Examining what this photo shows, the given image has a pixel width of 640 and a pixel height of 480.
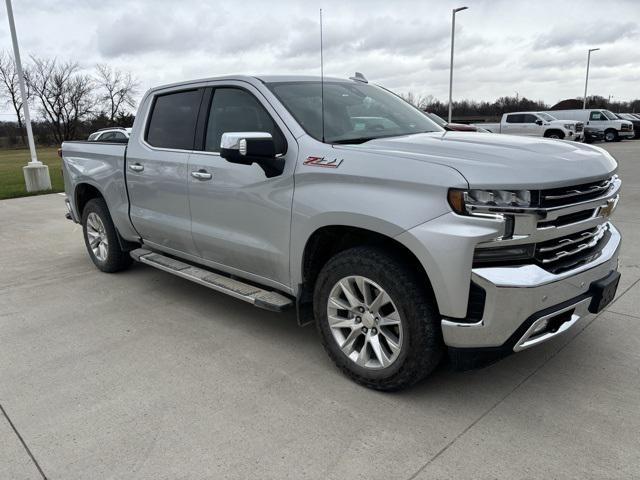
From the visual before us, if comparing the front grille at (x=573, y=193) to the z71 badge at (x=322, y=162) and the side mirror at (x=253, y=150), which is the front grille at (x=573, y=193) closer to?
the z71 badge at (x=322, y=162)

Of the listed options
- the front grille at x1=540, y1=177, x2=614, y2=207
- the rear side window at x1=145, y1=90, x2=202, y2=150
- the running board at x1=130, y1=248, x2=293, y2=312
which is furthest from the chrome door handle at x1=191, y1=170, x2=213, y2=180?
the front grille at x1=540, y1=177, x2=614, y2=207

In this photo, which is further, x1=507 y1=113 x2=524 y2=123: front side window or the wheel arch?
x1=507 y1=113 x2=524 y2=123: front side window

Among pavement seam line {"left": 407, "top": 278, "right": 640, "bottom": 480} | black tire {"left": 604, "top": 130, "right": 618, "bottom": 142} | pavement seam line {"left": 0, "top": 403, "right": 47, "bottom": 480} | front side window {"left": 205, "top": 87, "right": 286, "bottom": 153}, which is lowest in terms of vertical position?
black tire {"left": 604, "top": 130, "right": 618, "bottom": 142}

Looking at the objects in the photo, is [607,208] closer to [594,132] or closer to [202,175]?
[202,175]

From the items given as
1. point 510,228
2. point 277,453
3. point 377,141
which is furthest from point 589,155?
point 277,453

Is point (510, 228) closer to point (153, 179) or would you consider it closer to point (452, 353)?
point (452, 353)

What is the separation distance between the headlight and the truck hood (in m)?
0.04

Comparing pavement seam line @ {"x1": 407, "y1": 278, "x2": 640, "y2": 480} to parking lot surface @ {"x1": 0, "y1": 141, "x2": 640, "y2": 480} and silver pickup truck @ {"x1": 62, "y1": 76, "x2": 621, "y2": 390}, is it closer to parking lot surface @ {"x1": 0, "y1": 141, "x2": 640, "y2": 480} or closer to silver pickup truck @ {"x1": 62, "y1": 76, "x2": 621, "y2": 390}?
parking lot surface @ {"x1": 0, "y1": 141, "x2": 640, "y2": 480}

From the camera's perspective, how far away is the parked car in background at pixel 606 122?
29609 millimetres

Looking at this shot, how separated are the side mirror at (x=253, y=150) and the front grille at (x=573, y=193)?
5.13 ft

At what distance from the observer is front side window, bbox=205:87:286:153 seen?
3680 millimetres

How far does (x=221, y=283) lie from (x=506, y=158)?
2.24 m

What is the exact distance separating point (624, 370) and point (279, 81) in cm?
299

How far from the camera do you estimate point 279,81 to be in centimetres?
388
